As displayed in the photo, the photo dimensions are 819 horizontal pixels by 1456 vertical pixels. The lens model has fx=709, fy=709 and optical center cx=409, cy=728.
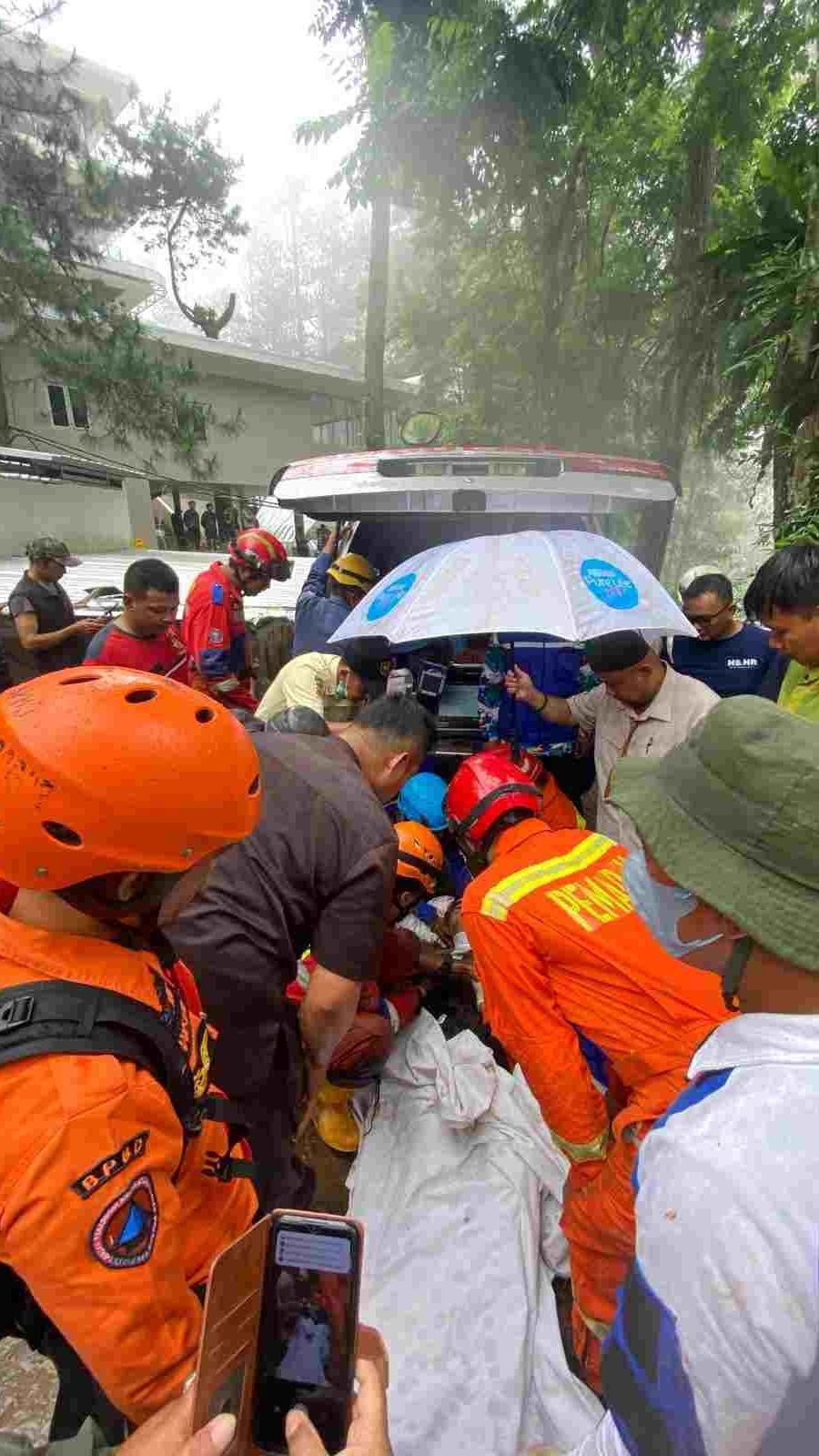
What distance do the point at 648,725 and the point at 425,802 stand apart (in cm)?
121

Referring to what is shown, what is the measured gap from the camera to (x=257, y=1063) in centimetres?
207

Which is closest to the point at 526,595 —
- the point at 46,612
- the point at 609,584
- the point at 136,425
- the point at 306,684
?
→ the point at 609,584

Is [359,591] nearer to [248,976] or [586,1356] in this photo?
[248,976]

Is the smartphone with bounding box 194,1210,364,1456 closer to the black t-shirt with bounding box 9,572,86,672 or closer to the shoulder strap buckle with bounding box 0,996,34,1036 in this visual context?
the shoulder strap buckle with bounding box 0,996,34,1036

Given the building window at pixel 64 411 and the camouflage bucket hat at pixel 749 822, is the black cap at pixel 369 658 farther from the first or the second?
the building window at pixel 64 411

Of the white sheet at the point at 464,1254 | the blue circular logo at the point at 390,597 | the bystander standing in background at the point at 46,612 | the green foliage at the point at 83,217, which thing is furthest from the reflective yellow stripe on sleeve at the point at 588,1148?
the green foliage at the point at 83,217

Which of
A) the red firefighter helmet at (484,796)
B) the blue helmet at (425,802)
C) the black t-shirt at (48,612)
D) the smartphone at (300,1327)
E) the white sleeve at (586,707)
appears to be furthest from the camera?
the black t-shirt at (48,612)

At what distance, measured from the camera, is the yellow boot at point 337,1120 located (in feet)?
9.14

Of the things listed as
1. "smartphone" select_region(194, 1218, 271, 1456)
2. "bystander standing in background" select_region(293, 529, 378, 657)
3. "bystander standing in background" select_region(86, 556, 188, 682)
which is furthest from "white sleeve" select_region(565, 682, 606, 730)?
"smartphone" select_region(194, 1218, 271, 1456)

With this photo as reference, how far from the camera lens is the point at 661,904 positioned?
1265mm

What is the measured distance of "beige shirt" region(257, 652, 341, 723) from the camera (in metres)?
3.85

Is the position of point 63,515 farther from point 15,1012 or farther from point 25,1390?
point 15,1012

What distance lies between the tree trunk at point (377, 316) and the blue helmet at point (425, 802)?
9.52 meters

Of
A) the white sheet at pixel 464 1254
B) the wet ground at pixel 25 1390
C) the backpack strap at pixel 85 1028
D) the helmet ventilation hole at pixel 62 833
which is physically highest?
the helmet ventilation hole at pixel 62 833
